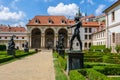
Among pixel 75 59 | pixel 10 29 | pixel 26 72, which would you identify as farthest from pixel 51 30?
pixel 75 59

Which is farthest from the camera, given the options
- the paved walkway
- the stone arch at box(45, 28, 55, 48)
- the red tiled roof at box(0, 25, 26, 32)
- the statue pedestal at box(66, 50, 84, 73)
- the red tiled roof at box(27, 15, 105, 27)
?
the red tiled roof at box(0, 25, 26, 32)

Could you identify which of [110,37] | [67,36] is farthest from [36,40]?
[110,37]

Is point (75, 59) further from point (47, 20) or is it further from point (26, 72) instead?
point (47, 20)

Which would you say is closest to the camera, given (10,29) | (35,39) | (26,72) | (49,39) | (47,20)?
(26,72)

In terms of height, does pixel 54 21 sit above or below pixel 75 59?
above

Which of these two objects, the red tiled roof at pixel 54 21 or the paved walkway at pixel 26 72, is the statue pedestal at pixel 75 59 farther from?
the red tiled roof at pixel 54 21

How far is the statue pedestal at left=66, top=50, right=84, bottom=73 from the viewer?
11414 millimetres

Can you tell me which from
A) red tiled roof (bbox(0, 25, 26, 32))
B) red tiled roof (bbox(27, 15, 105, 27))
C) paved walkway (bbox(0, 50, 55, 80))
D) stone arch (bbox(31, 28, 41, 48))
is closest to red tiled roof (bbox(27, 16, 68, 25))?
red tiled roof (bbox(27, 15, 105, 27))

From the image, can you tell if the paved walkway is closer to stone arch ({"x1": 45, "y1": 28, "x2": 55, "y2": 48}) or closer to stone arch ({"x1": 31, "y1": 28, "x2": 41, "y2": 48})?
stone arch ({"x1": 31, "y1": 28, "x2": 41, "y2": 48})

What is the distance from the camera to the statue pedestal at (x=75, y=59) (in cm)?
1141

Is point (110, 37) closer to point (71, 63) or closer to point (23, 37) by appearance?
point (71, 63)

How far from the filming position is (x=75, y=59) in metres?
11.5

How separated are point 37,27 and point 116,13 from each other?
131 ft

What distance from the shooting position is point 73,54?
37.4ft
